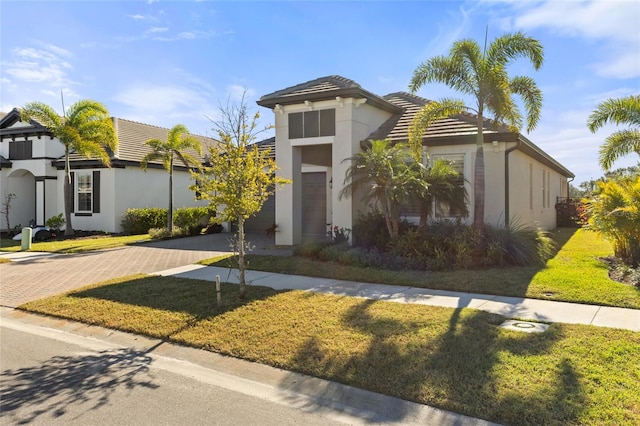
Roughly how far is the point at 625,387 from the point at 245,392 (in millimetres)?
3629

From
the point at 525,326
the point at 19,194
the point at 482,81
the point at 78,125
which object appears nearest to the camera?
the point at 525,326

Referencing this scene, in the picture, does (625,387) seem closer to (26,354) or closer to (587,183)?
(26,354)

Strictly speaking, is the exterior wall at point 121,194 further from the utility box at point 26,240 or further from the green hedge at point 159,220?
the utility box at point 26,240

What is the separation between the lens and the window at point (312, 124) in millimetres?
14453

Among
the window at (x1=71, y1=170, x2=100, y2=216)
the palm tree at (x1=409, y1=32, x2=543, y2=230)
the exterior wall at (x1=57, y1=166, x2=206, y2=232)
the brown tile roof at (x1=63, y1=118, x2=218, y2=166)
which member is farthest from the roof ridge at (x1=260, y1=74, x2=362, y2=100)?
the window at (x1=71, y1=170, x2=100, y2=216)

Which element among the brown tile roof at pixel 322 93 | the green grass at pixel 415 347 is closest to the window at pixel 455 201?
the brown tile roof at pixel 322 93

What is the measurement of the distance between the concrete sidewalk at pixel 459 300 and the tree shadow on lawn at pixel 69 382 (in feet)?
12.6

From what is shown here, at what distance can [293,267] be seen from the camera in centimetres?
1117

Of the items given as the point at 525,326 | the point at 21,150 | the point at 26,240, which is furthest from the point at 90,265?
the point at 21,150

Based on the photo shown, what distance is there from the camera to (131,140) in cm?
2541

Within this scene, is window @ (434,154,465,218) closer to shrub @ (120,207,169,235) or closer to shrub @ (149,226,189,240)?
shrub @ (149,226,189,240)

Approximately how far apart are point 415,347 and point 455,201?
714cm

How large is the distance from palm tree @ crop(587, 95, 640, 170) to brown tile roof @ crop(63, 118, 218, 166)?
15.3 metres

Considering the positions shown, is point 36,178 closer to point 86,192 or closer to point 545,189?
point 86,192
